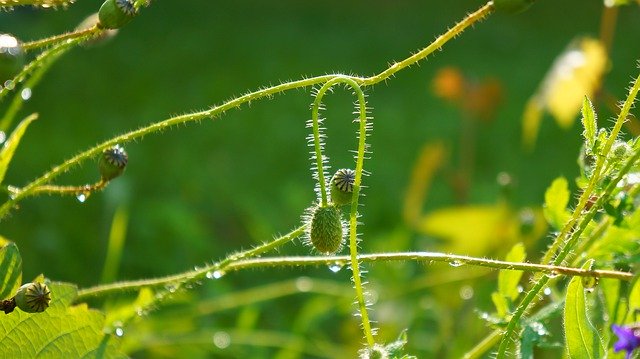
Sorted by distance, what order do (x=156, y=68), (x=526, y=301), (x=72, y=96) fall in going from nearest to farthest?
1. (x=526, y=301)
2. (x=72, y=96)
3. (x=156, y=68)

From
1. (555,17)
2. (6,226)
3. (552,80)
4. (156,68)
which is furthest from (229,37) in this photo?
(552,80)

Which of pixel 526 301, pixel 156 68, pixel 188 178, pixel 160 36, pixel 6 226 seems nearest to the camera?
pixel 526 301

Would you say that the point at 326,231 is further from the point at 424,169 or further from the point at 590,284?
the point at 424,169

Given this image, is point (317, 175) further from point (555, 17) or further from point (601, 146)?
point (555, 17)

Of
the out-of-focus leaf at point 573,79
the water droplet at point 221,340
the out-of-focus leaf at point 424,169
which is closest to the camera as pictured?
the out-of-focus leaf at point 573,79

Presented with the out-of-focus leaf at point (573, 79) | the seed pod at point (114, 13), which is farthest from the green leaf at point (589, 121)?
the out-of-focus leaf at point (573, 79)

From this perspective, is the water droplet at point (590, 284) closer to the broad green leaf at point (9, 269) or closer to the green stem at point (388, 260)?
the green stem at point (388, 260)
